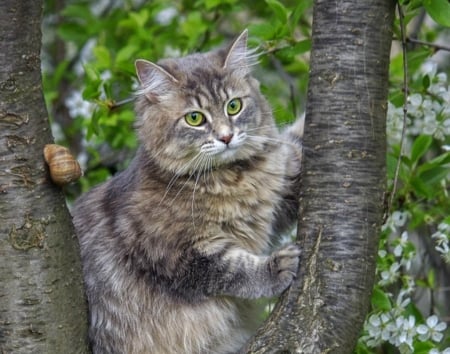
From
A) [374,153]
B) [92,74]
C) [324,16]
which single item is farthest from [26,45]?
[92,74]

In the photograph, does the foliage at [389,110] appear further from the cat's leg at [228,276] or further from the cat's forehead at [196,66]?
the cat's leg at [228,276]

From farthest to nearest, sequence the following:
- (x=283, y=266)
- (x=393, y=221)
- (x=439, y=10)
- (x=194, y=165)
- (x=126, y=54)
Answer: (x=126, y=54)
(x=393, y=221)
(x=194, y=165)
(x=439, y=10)
(x=283, y=266)

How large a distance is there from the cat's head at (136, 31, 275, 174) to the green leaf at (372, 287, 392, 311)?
2.14ft

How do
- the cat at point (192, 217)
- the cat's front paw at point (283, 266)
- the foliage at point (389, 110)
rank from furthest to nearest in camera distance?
the foliage at point (389, 110), the cat at point (192, 217), the cat's front paw at point (283, 266)

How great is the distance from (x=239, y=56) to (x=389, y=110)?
609 mm

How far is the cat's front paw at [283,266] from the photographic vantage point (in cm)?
246

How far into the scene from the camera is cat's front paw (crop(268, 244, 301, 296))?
2461 millimetres

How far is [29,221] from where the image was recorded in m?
2.26

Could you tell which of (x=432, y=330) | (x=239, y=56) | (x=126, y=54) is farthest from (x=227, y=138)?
(x=126, y=54)

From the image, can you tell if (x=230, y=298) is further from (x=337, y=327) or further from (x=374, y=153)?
(x=374, y=153)

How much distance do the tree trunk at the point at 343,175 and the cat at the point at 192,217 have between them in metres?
0.35

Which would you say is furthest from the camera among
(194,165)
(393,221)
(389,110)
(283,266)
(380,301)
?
(389,110)

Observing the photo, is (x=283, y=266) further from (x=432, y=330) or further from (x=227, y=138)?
(x=432, y=330)

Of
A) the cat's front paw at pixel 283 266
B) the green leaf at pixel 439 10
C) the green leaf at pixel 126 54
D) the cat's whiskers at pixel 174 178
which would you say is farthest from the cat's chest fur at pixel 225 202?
the green leaf at pixel 126 54
